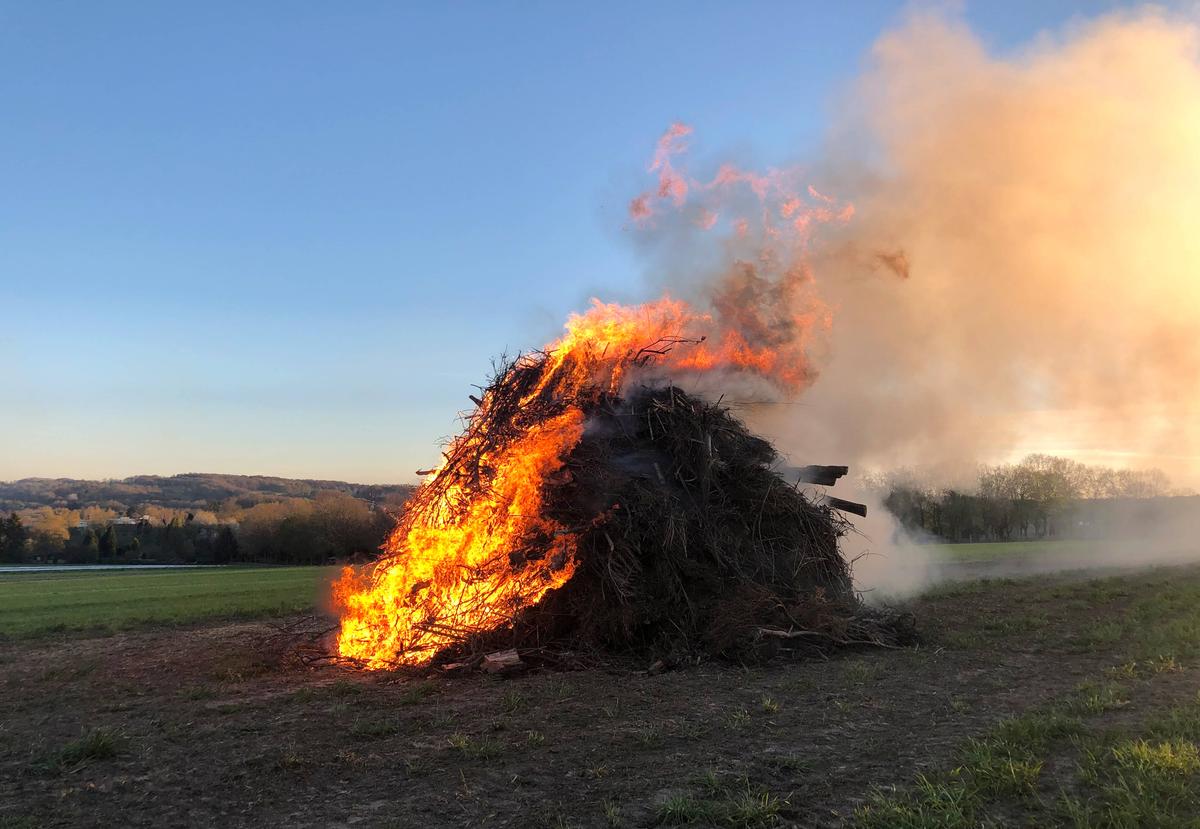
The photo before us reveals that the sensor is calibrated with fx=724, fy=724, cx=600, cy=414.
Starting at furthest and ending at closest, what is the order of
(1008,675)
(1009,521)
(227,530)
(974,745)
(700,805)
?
(227,530), (1009,521), (1008,675), (974,745), (700,805)

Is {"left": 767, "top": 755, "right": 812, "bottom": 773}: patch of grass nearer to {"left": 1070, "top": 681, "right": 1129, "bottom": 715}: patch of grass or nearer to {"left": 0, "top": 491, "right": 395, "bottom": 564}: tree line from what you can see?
{"left": 1070, "top": 681, "right": 1129, "bottom": 715}: patch of grass

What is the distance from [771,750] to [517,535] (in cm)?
636

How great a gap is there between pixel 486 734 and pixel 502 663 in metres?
3.28

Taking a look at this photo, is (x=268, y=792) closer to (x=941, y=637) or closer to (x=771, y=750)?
(x=771, y=750)

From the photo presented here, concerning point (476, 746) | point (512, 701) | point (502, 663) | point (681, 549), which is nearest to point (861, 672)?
point (681, 549)

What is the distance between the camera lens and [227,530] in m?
81.1

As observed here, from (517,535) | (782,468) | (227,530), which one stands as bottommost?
(227,530)

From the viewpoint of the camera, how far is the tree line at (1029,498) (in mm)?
60188

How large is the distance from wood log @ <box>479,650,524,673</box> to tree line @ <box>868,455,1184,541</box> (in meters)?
47.4

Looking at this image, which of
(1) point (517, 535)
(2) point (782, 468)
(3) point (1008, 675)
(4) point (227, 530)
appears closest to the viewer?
(3) point (1008, 675)

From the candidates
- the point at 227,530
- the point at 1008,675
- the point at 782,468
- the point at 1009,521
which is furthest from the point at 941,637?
the point at 227,530

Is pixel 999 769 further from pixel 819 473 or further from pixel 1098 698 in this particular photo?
pixel 819 473

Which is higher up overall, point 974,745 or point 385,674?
point 974,745

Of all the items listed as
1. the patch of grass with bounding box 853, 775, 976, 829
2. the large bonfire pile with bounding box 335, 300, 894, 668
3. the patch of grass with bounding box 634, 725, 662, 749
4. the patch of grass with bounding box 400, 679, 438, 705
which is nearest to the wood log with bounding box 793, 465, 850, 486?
the large bonfire pile with bounding box 335, 300, 894, 668
